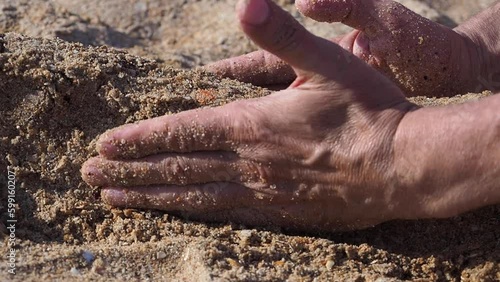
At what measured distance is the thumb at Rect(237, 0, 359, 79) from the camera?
1.97 metres

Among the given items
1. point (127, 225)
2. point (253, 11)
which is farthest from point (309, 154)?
point (127, 225)

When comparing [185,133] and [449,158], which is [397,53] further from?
[185,133]

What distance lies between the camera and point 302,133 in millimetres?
2154

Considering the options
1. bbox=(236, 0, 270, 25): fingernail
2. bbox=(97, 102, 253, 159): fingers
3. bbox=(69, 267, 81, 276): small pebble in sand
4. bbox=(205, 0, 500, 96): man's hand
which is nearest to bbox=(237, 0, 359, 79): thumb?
bbox=(236, 0, 270, 25): fingernail

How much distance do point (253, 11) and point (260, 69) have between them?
0.95m

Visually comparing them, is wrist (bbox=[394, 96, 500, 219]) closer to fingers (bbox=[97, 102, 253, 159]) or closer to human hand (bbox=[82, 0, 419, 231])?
human hand (bbox=[82, 0, 419, 231])

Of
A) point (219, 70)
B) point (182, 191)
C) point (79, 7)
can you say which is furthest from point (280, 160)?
point (79, 7)

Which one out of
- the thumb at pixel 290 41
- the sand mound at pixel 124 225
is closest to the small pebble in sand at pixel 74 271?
the sand mound at pixel 124 225

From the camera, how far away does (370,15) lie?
2732 mm

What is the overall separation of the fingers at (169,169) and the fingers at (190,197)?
2cm

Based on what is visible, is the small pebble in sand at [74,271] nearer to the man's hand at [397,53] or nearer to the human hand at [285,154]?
the human hand at [285,154]

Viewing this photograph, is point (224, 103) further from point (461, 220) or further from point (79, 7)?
point (79, 7)

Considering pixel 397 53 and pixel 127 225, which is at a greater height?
pixel 397 53

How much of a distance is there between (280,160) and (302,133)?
103 millimetres
